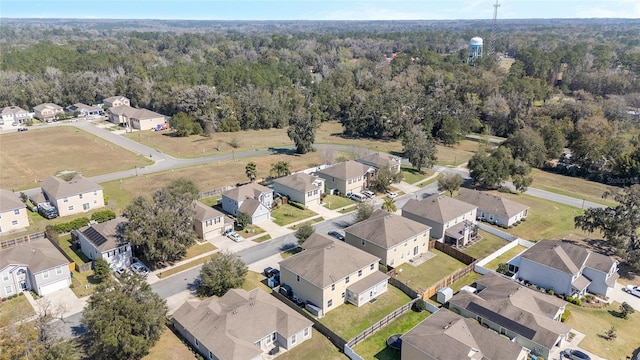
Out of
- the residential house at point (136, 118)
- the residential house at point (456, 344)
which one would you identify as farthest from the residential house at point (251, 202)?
the residential house at point (136, 118)

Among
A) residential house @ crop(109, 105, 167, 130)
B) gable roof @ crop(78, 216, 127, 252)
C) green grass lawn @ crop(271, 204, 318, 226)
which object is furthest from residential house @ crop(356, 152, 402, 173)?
residential house @ crop(109, 105, 167, 130)

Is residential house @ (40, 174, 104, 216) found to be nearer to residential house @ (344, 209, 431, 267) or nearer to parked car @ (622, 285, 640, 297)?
residential house @ (344, 209, 431, 267)

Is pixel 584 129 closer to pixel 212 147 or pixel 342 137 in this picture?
pixel 342 137

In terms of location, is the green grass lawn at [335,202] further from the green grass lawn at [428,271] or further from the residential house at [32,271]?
the residential house at [32,271]

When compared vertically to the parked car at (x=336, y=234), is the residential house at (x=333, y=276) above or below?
above

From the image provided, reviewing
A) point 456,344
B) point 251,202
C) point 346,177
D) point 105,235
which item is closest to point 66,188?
point 105,235

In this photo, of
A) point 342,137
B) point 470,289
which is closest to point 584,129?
point 342,137
